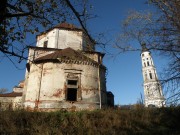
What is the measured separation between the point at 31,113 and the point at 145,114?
7.77m

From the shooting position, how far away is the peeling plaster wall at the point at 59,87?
1673 centimetres

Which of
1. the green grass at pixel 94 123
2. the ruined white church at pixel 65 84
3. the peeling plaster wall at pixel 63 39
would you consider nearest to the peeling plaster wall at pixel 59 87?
the ruined white church at pixel 65 84

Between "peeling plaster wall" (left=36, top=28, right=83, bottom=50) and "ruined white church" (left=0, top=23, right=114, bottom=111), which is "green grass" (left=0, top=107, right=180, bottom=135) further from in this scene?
"peeling plaster wall" (left=36, top=28, right=83, bottom=50)

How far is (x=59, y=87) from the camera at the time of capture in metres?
17.2

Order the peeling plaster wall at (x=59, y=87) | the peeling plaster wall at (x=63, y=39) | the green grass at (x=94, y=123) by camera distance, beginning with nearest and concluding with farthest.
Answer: the green grass at (x=94, y=123) → the peeling plaster wall at (x=59, y=87) → the peeling plaster wall at (x=63, y=39)

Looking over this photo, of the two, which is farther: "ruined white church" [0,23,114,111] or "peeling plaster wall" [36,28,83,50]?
"peeling plaster wall" [36,28,83,50]

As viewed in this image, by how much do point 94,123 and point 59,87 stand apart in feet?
21.6

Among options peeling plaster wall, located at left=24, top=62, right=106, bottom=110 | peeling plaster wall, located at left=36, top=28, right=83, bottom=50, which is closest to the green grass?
peeling plaster wall, located at left=24, top=62, right=106, bottom=110

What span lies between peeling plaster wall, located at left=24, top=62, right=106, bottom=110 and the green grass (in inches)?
180

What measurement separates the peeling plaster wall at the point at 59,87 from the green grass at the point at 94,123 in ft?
15.0

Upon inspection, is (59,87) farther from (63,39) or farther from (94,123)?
(63,39)

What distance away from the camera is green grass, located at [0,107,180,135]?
10.3 m

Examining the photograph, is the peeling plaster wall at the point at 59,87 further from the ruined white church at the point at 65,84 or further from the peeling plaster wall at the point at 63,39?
the peeling plaster wall at the point at 63,39

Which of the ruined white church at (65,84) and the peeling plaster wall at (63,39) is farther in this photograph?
the peeling plaster wall at (63,39)
